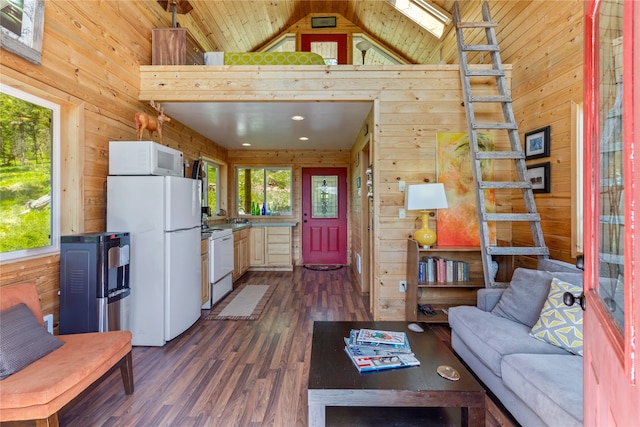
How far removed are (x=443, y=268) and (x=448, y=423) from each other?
5.51ft

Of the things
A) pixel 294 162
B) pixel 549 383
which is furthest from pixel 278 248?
pixel 549 383

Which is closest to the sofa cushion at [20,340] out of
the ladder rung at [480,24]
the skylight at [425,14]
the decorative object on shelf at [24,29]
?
the decorative object on shelf at [24,29]

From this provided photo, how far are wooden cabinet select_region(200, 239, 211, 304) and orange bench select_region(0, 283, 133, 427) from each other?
1.51 meters

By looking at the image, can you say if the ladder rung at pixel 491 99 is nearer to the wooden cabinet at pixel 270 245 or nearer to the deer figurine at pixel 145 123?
the deer figurine at pixel 145 123

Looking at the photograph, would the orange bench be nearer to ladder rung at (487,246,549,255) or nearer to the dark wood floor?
the dark wood floor

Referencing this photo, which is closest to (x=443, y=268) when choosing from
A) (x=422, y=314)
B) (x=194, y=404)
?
(x=422, y=314)

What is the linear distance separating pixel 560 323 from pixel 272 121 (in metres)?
3.68

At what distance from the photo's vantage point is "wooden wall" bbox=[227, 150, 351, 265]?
20.5 ft

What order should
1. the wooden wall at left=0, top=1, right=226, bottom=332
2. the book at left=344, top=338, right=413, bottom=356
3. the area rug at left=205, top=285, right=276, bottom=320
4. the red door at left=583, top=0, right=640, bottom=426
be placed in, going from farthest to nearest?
the area rug at left=205, top=285, right=276, bottom=320
the wooden wall at left=0, top=1, right=226, bottom=332
the book at left=344, top=338, right=413, bottom=356
the red door at left=583, top=0, right=640, bottom=426

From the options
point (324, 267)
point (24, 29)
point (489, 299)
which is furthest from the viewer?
point (324, 267)

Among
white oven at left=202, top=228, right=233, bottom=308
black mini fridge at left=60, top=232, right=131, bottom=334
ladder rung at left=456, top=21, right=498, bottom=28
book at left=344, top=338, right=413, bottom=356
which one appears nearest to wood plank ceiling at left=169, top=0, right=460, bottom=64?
ladder rung at left=456, top=21, right=498, bottom=28

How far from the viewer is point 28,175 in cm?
213

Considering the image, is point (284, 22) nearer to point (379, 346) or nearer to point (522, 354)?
point (379, 346)

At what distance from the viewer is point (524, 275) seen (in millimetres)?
2193
